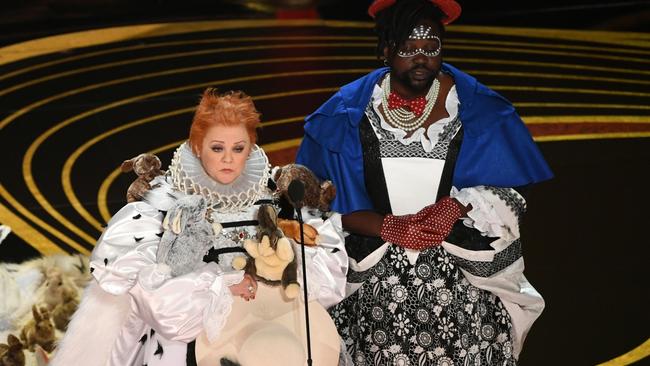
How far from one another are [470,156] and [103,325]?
1.51m

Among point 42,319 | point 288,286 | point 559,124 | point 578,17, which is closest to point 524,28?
point 578,17

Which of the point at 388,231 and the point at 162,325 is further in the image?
the point at 388,231

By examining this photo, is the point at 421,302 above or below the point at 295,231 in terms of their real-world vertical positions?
below

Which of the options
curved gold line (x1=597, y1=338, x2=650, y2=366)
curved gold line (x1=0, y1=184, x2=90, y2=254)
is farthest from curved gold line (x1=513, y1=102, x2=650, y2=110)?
curved gold line (x1=0, y1=184, x2=90, y2=254)

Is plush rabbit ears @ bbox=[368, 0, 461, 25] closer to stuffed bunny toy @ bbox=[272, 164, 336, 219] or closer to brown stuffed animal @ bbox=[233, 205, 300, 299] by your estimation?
A: stuffed bunny toy @ bbox=[272, 164, 336, 219]

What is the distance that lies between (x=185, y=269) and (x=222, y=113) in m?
0.55

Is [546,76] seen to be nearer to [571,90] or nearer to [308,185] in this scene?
[571,90]

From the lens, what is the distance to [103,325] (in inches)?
195

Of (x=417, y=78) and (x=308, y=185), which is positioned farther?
(x=417, y=78)

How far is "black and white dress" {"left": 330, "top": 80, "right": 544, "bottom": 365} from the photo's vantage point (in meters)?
5.24

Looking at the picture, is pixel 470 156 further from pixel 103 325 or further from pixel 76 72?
pixel 76 72

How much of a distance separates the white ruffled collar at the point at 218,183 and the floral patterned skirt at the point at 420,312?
611 millimetres

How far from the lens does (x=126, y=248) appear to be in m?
4.79

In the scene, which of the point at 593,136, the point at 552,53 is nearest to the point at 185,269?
the point at 593,136
